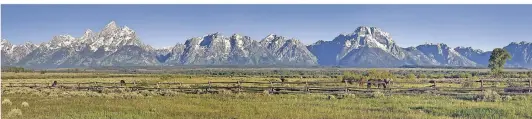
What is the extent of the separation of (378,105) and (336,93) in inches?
354

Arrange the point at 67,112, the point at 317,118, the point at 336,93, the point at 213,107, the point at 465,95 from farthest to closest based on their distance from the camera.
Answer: the point at 336,93 < the point at 465,95 < the point at 213,107 < the point at 67,112 < the point at 317,118

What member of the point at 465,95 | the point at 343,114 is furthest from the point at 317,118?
the point at 465,95

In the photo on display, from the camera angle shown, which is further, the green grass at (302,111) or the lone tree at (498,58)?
the lone tree at (498,58)

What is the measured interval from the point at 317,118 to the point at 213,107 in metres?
5.92

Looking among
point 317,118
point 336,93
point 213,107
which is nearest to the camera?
point 317,118

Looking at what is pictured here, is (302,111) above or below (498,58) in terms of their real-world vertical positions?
below

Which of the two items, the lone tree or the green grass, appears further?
the lone tree

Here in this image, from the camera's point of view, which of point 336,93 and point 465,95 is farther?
point 336,93

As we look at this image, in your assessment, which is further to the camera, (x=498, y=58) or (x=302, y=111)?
(x=498, y=58)

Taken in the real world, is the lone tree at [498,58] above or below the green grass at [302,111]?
above

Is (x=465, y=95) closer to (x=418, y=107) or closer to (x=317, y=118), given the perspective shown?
(x=418, y=107)

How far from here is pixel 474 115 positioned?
18.4 metres

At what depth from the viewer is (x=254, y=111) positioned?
20.8 metres

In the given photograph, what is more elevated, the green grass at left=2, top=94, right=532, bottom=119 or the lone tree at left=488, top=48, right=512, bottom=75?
the lone tree at left=488, top=48, right=512, bottom=75
